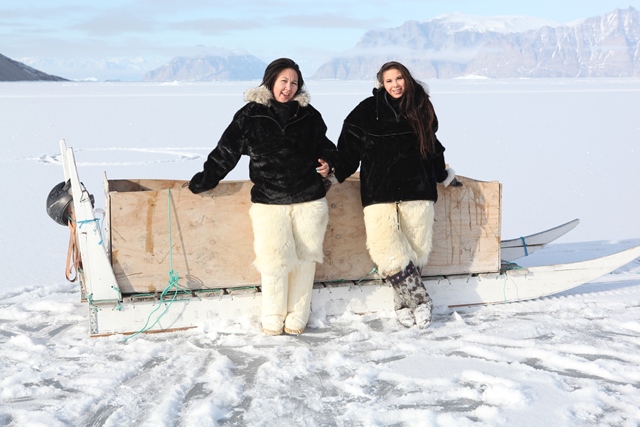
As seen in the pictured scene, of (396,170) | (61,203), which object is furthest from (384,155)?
(61,203)

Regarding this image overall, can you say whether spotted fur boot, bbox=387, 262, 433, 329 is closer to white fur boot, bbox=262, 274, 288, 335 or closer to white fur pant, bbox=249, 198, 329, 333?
white fur pant, bbox=249, 198, 329, 333

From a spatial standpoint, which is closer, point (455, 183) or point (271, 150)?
point (271, 150)

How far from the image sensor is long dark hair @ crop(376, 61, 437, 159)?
3787 millimetres

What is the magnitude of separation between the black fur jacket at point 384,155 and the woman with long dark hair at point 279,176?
21 cm

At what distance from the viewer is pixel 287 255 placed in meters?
3.66

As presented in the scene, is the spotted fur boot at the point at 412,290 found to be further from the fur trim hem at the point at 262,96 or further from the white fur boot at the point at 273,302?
the fur trim hem at the point at 262,96

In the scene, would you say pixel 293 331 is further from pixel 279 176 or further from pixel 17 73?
pixel 17 73

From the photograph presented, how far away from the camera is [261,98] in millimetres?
3625

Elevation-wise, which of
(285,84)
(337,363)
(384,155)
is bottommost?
(337,363)

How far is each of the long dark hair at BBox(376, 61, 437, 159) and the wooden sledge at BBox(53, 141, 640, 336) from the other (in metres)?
0.39

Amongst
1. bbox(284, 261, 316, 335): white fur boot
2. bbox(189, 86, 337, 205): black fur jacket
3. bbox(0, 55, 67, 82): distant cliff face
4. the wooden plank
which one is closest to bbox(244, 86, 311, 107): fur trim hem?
bbox(189, 86, 337, 205): black fur jacket

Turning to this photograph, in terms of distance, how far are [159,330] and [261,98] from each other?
1.32 meters

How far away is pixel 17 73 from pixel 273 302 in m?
127

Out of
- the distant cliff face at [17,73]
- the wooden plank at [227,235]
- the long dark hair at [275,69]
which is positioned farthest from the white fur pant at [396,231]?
the distant cliff face at [17,73]
